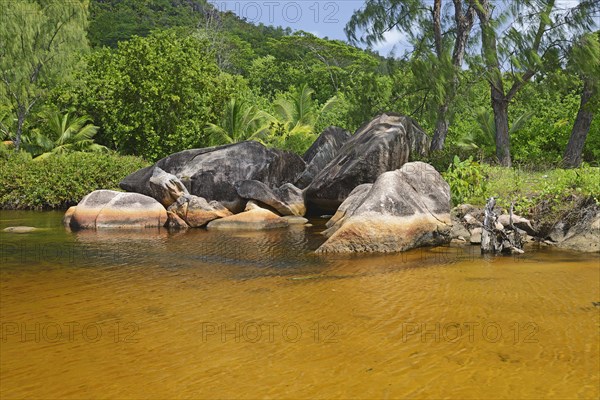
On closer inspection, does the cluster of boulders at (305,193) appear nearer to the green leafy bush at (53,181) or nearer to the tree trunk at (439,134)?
the tree trunk at (439,134)

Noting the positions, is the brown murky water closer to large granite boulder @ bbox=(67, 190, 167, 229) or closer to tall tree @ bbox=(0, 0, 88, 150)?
large granite boulder @ bbox=(67, 190, 167, 229)

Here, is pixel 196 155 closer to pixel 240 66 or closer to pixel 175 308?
Answer: pixel 175 308

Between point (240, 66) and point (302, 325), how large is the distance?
4507 cm

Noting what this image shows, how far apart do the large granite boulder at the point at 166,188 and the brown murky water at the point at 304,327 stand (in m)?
5.78

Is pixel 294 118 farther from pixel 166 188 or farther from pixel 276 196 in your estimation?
pixel 166 188

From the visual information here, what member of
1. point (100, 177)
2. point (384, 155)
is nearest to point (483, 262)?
point (384, 155)

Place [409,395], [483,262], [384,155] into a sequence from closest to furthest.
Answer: [409,395], [483,262], [384,155]

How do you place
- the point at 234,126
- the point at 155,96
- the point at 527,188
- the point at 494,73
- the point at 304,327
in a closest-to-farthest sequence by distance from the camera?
the point at 304,327 < the point at 527,188 < the point at 494,73 < the point at 155,96 < the point at 234,126

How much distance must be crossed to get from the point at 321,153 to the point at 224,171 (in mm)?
3462

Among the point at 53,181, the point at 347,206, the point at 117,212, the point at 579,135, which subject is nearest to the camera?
the point at 347,206

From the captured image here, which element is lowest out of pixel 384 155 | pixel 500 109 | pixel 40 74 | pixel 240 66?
pixel 384 155

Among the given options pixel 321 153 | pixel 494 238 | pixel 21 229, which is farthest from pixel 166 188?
pixel 494 238

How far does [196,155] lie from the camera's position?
56.3 feet

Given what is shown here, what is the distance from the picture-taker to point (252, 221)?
14062 mm
